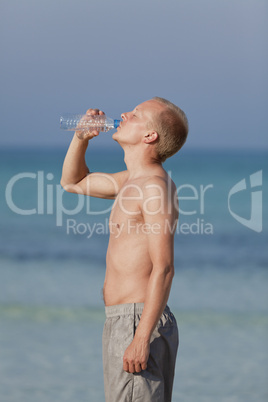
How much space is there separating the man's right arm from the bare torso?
232mm

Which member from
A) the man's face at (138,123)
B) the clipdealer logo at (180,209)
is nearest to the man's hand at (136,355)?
the man's face at (138,123)

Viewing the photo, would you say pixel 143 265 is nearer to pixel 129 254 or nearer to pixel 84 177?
pixel 129 254

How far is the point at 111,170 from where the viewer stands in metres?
26.0

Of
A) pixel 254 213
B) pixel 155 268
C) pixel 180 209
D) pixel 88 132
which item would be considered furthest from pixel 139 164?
pixel 254 213

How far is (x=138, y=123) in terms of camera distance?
8.62ft

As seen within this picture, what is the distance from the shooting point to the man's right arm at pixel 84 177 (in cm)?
281

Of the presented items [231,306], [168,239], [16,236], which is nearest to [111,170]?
[16,236]

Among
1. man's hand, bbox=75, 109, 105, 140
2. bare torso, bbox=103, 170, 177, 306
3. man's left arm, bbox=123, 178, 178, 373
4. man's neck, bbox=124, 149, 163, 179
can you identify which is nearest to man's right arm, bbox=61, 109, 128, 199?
man's hand, bbox=75, 109, 105, 140

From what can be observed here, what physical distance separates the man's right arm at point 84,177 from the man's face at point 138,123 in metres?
0.15

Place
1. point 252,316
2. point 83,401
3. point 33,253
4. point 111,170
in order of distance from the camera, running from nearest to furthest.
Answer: point 83,401 → point 252,316 → point 33,253 → point 111,170

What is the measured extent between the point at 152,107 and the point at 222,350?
9.59 feet

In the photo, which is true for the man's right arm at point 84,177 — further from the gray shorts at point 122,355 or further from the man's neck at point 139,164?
the gray shorts at point 122,355

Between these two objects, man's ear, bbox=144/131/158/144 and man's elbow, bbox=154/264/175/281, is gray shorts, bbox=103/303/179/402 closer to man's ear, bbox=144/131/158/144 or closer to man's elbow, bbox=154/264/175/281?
man's elbow, bbox=154/264/175/281

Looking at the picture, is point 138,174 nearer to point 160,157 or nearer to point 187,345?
point 160,157
